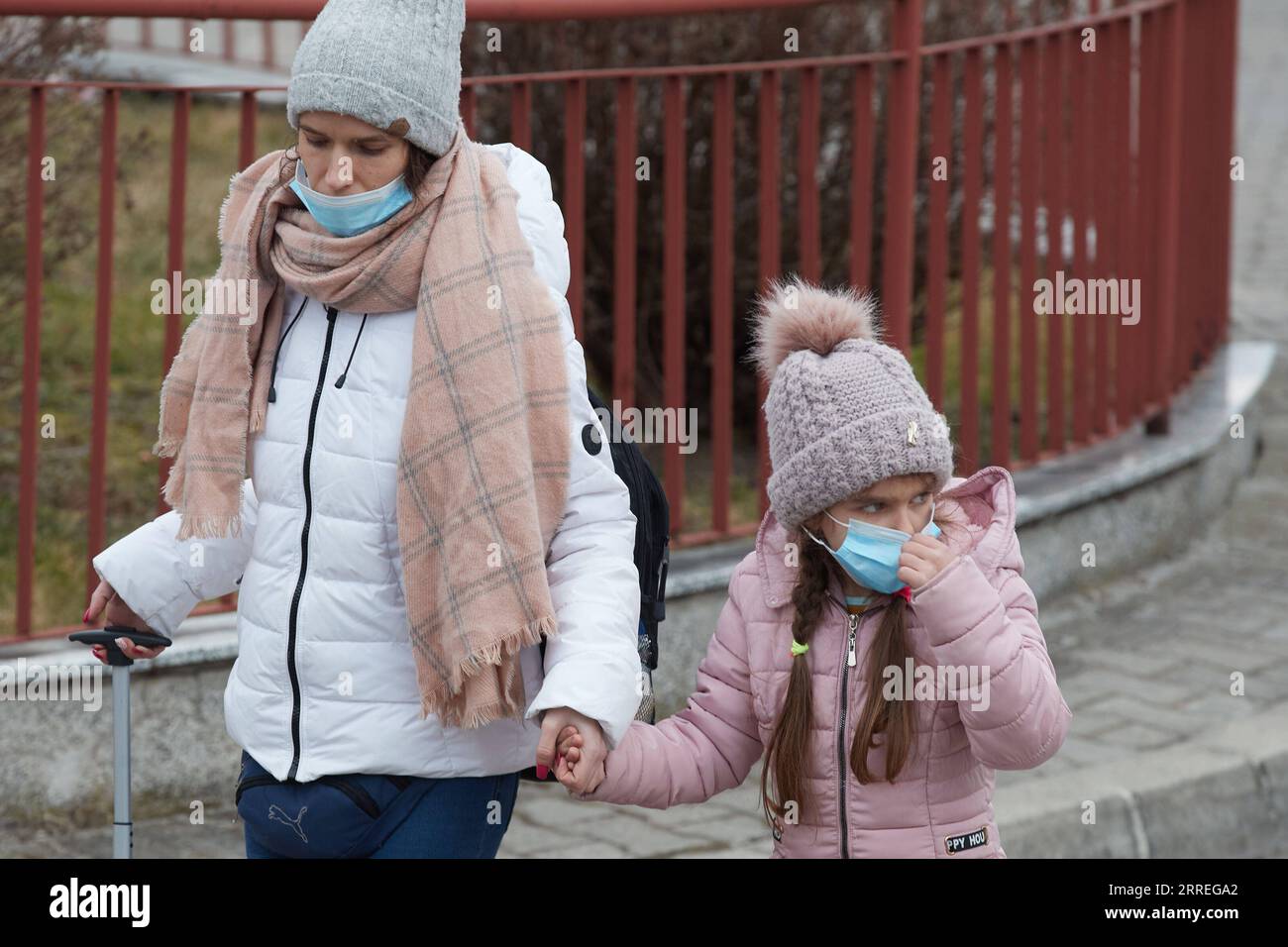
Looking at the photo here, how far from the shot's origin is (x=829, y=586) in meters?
2.87

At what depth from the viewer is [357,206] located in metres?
2.62

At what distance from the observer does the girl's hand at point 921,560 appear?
8.62ft

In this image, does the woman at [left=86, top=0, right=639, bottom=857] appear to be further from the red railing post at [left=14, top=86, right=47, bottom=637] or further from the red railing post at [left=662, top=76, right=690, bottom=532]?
the red railing post at [left=662, top=76, right=690, bottom=532]

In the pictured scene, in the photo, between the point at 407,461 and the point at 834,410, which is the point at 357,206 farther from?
the point at 834,410

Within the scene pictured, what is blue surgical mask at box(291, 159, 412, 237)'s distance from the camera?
2625 millimetres

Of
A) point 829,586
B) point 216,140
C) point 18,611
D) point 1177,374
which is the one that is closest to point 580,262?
point 18,611

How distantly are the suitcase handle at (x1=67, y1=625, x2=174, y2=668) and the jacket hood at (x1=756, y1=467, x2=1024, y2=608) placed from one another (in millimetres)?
915

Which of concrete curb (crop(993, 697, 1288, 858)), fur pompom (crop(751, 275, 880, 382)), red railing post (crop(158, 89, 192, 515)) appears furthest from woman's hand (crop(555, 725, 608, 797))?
red railing post (crop(158, 89, 192, 515))

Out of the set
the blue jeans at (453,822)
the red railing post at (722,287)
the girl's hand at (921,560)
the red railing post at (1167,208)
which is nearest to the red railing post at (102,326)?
the red railing post at (722,287)

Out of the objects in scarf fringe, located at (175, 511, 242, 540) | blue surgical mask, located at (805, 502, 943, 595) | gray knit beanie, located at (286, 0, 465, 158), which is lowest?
blue surgical mask, located at (805, 502, 943, 595)

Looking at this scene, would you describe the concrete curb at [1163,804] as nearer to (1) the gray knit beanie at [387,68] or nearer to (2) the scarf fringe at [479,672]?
(2) the scarf fringe at [479,672]

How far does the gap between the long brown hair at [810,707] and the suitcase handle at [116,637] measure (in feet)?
3.07

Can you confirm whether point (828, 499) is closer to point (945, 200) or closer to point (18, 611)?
point (18, 611)

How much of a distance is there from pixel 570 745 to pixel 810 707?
43cm
